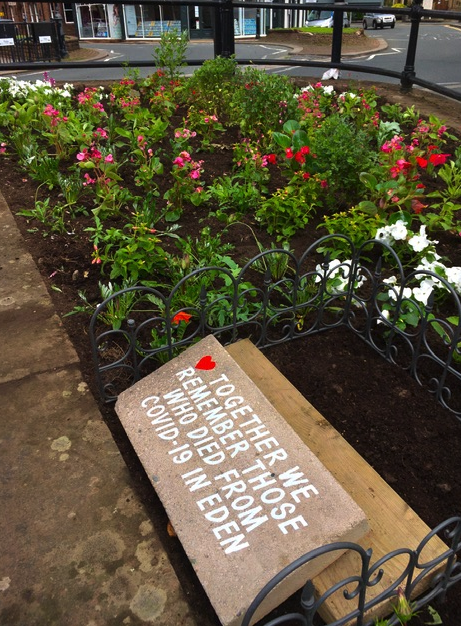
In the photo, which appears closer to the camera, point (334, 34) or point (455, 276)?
point (455, 276)

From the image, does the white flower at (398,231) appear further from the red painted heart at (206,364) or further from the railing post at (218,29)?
the railing post at (218,29)

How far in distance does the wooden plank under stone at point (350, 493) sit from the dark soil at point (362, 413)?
143mm

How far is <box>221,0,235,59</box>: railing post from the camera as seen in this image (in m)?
7.04

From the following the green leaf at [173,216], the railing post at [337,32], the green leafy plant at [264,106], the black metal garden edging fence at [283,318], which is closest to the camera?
the black metal garden edging fence at [283,318]

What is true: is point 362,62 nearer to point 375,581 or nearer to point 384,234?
point 384,234

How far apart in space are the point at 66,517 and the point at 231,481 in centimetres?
58

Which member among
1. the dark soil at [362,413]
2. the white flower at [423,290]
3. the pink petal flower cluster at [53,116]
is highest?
the pink petal flower cluster at [53,116]

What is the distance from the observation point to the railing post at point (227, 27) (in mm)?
7042

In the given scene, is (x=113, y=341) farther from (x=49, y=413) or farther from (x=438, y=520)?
(x=438, y=520)

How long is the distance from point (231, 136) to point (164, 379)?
3.78 metres

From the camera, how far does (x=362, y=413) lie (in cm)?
252

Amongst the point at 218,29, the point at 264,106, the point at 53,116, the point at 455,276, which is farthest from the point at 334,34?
the point at 455,276

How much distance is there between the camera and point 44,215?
3932 millimetres

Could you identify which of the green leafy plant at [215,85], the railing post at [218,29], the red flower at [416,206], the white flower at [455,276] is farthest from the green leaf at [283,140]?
the railing post at [218,29]
